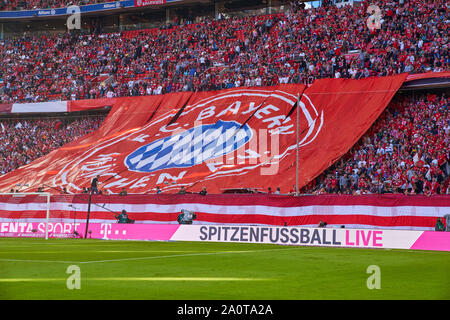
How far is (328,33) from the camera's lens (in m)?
42.0

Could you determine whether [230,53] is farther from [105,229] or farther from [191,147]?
[105,229]

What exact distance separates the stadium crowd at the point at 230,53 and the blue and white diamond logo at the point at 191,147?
4.65 meters

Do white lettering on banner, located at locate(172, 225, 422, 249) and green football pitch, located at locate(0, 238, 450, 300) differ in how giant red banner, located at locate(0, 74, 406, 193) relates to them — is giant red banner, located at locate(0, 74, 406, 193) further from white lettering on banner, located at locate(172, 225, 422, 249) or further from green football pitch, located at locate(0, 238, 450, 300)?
green football pitch, located at locate(0, 238, 450, 300)

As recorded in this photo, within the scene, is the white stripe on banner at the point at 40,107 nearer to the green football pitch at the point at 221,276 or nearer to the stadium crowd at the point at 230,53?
the stadium crowd at the point at 230,53

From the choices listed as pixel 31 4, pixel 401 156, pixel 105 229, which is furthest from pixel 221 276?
pixel 31 4

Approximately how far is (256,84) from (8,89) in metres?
23.0

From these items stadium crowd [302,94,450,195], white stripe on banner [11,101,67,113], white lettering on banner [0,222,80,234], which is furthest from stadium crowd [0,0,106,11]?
stadium crowd [302,94,450,195]

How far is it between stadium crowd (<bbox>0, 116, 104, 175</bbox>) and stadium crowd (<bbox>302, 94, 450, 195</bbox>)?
21.2m

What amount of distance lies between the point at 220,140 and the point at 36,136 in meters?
18.0

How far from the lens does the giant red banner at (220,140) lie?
113 feet
